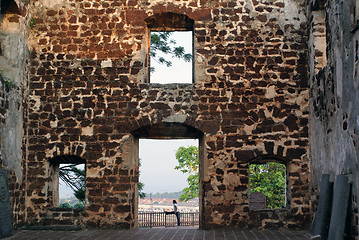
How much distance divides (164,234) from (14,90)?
417 cm

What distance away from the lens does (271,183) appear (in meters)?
17.8

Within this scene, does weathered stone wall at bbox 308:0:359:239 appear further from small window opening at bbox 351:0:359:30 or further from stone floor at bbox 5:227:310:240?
stone floor at bbox 5:227:310:240

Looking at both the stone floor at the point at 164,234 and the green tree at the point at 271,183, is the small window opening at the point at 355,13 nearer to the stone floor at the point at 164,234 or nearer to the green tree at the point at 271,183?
the stone floor at the point at 164,234

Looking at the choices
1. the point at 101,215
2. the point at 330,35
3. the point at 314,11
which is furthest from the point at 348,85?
the point at 101,215

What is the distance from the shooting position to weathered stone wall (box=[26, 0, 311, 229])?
28.4ft

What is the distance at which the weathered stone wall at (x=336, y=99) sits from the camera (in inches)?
238

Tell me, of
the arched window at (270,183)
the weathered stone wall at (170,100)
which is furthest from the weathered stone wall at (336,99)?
the arched window at (270,183)

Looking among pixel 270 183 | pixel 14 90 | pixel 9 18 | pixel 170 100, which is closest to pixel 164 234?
pixel 170 100

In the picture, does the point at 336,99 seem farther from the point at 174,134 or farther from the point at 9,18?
the point at 9,18

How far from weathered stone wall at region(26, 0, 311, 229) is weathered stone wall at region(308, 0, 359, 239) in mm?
503

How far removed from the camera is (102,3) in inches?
368

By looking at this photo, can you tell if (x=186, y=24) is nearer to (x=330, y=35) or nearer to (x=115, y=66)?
(x=115, y=66)

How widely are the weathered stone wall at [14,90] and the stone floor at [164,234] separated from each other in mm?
936

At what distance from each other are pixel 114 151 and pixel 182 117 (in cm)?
160
